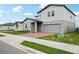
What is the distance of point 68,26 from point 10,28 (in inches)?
389

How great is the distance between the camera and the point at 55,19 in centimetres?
3025

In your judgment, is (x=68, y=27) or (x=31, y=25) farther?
(x=31, y=25)

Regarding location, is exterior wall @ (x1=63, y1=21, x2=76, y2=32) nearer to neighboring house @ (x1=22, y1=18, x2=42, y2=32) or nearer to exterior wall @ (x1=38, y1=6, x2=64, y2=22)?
exterior wall @ (x1=38, y1=6, x2=64, y2=22)

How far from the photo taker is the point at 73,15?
3055 cm

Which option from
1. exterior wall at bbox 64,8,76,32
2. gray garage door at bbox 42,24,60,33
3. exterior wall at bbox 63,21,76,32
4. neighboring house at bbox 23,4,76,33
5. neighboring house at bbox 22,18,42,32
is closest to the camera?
gray garage door at bbox 42,24,60,33

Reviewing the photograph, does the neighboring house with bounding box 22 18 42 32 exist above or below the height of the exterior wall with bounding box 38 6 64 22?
below

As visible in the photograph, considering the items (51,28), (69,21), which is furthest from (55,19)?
(69,21)

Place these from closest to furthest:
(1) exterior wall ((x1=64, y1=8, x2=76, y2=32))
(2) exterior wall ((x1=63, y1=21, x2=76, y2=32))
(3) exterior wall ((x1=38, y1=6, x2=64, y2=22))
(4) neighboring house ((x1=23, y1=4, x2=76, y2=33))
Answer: (4) neighboring house ((x1=23, y1=4, x2=76, y2=33)) → (2) exterior wall ((x1=63, y1=21, x2=76, y2=32)) → (1) exterior wall ((x1=64, y1=8, x2=76, y2=32)) → (3) exterior wall ((x1=38, y1=6, x2=64, y2=22))

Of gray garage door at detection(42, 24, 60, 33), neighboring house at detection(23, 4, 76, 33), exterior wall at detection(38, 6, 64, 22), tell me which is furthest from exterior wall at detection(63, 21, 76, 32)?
exterior wall at detection(38, 6, 64, 22)

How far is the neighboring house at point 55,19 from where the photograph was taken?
2903cm

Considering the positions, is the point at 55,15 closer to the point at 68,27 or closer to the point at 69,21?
the point at 69,21

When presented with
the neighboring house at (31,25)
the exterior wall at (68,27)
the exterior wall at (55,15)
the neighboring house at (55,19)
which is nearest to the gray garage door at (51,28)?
the neighboring house at (55,19)

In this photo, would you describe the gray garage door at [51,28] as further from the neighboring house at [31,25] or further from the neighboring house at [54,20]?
the neighboring house at [31,25]

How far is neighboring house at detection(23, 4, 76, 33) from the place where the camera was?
29.0 metres
